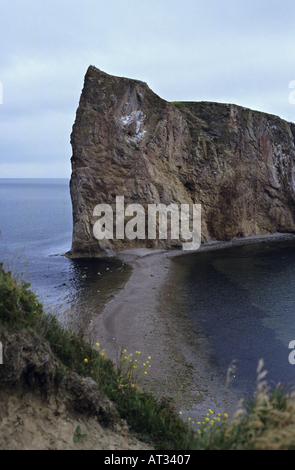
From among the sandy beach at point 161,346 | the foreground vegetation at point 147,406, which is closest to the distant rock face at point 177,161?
the sandy beach at point 161,346

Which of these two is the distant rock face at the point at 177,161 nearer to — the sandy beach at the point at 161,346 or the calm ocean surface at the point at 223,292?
the calm ocean surface at the point at 223,292

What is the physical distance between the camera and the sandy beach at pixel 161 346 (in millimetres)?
11664

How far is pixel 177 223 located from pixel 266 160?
64.8 feet

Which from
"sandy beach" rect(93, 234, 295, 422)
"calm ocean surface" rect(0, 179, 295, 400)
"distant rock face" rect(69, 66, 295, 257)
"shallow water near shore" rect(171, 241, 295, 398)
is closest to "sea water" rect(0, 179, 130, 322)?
"calm ocean surface" rect(0, 179, 295, 400)

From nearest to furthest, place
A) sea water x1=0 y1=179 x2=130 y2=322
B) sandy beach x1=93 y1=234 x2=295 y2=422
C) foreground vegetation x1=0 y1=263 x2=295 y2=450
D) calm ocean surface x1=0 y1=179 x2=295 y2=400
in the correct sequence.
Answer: foreground vegetation x1=0 y1=263 x2=295 y2=450 → sandy beach x1=93 y1=234 x2=295 y2=422 → calm ocean surface x1=0 y1=179 x2=295 y2=400 → sea water x1=0 y1=179 x2=130 y2=322

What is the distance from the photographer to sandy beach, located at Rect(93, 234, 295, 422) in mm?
11664

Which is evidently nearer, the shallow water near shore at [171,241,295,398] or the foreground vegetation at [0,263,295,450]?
the foreground vegetation at [0,263,295,450]

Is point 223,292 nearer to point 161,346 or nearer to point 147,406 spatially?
point 161,346

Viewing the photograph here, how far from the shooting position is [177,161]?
142 ft

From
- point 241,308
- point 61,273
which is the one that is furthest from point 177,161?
point 241,308

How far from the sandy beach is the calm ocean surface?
0.76m

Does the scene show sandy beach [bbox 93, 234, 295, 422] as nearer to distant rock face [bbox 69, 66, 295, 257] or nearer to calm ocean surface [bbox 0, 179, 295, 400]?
calm ocean surface [bbox 0, 179, 295, 400]

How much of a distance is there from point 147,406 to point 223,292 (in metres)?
18.4

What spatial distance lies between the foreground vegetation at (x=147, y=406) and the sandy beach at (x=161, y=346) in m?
3.26
